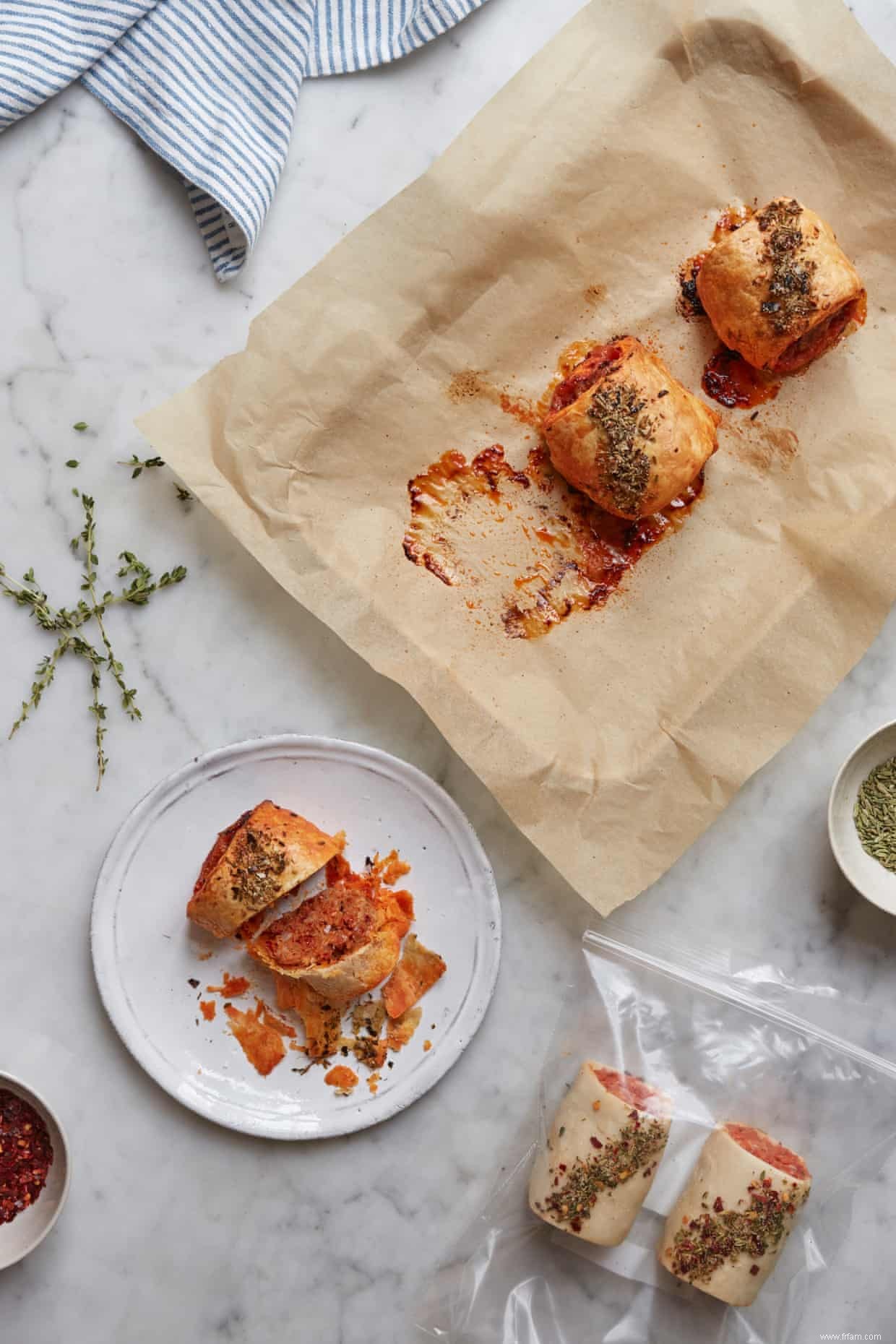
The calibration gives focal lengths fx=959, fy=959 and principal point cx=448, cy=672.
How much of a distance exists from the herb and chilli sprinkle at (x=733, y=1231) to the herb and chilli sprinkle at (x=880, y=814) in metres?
1.05

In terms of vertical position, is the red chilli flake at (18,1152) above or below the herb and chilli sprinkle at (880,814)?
below

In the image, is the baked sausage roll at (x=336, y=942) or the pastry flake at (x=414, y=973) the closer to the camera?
the baked sausage roll at (x=336, y=942)

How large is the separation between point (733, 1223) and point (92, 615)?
2719 mm

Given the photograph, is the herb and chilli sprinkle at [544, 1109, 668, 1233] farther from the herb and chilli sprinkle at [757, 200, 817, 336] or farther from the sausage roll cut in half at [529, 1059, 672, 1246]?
the herb and chilli sprinkle at [757, 200, 817, 336]

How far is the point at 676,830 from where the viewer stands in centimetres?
295

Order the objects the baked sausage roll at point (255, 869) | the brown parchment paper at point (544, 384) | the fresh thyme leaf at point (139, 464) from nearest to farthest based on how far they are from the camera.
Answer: the baked sausage roll at point (255, 869) → the brown parchment paper at point (544, 384) → the fresh thyme leaf at point (139, 464)

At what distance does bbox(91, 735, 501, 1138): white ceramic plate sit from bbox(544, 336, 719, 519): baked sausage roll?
1072 millimetres

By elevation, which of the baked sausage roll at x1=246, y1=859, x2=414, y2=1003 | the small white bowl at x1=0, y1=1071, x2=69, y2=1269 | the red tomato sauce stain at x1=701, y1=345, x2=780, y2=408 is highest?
the red tomato sauce stain at x1=701, y1=345, x2=780, y2=408

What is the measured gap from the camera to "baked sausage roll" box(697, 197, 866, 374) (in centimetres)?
284

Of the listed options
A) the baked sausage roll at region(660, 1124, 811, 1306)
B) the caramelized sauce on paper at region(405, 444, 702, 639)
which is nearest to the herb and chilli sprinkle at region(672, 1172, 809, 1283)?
the baked sausage roll at region(660, 1124, 811, 1306)

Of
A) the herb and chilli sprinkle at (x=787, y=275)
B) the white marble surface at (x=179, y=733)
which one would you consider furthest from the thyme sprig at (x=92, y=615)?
the herb and chilli sprinkle at (x=787, y=275)

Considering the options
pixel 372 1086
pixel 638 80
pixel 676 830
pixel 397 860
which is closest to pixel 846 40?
pixel 638 80

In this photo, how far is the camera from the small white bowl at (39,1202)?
9.27 feet

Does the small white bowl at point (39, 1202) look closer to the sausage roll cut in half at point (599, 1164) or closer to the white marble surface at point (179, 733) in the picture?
the white marble surface at point (179, 733)
